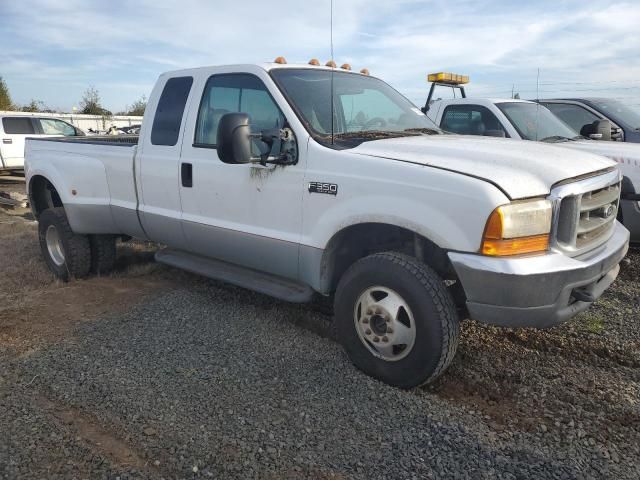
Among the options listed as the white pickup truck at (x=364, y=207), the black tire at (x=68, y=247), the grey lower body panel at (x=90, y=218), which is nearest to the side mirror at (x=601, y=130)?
the white pickup truck at (x=364, y=207)

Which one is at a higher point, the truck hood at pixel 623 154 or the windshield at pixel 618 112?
the windshield at pixel 618 112

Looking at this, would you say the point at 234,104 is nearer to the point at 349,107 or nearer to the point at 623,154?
the point at 349,107

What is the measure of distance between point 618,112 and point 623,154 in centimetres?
249

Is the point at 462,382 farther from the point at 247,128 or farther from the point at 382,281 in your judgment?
the point at 247,128

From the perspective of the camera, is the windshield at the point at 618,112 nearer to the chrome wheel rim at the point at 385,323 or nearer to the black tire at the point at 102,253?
the chrome wheel rim at the point at 385,323

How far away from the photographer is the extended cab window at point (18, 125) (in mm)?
14328

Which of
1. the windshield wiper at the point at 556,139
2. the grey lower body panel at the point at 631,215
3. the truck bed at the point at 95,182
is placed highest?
the windshield wiper at the point at 556,139

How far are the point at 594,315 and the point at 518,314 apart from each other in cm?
193

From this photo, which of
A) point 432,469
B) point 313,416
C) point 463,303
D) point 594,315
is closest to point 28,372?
point 313,416

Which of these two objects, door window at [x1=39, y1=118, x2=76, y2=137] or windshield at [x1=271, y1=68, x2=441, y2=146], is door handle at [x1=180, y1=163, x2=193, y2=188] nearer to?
windshield at [x1=271, y1=68, x2=441, y2=146]

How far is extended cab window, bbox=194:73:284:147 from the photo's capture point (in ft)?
12.5

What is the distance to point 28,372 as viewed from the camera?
3434 mm

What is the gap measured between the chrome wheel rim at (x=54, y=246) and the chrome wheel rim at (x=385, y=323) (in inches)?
151

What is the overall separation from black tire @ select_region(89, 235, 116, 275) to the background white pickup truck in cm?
421
